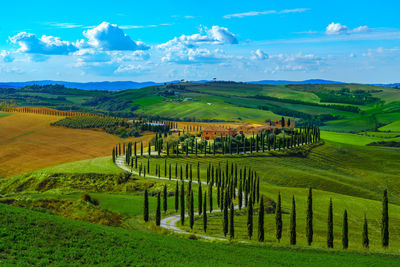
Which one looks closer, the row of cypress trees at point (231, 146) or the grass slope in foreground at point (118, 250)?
the grass slope in foreground at point (118, 250)

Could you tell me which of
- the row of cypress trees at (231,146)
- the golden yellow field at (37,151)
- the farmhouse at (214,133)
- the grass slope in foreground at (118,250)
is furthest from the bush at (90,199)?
the farmhouse at (214,133)

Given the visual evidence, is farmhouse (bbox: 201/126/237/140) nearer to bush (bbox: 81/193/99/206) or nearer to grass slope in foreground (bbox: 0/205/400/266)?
bush (bbox: 81/193/99/206)

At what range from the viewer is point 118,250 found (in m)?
41.9

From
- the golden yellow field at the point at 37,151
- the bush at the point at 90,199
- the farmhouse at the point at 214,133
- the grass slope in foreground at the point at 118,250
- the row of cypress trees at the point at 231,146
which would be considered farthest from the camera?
the farmhouse at the point at 214,133

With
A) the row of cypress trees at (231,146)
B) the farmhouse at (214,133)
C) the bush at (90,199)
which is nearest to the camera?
the bush at (90,199)

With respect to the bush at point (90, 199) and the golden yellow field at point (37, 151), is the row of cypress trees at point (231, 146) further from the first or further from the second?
the bush at point (90, 199)

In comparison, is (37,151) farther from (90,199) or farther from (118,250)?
(118,250)

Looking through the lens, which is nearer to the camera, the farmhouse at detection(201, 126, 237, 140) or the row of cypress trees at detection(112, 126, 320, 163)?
the row of cypress trees at detection(112, 126, 320, 163)

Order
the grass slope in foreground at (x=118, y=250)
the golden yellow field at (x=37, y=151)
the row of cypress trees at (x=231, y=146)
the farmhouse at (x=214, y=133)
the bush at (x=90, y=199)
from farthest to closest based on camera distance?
the farmhouse at (x=214, y=133)
the row of cypress trees at (x=231, y=146)
the golden yellow field at (x=37, y=151)
the bush at (x=90, y=199)
the grass slope in foreground at (x=118, y=250)

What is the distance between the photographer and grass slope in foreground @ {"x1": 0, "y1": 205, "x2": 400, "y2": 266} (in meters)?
37.5

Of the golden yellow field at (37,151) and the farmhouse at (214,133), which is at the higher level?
the farmhouse at (214,133)

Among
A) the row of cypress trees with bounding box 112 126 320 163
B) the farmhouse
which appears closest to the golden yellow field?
the row of cypress trees with bounding box 112 126 320 163

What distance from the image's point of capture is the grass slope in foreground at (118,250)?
37.5 meters

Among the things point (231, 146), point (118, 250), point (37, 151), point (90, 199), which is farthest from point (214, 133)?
point (118, 250)
